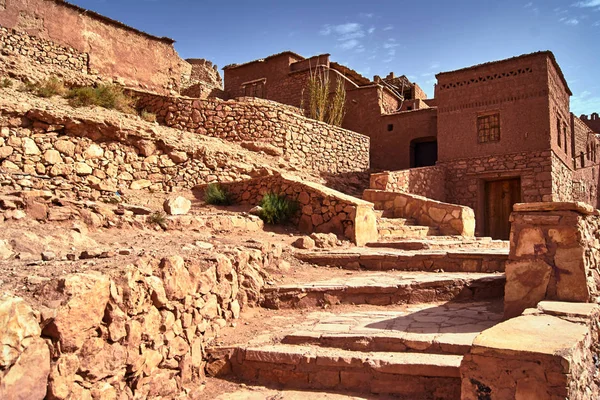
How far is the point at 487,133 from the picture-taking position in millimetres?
14102

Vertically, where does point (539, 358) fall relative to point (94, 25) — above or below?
below

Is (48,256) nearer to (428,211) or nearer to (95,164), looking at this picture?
(95,164)

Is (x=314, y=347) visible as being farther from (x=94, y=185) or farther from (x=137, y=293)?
(x=94, y=185)

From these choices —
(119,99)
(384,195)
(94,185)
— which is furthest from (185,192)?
(384,195)

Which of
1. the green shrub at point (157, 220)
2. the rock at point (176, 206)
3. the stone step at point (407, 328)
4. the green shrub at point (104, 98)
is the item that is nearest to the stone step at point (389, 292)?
the stone step at point (407, 328)

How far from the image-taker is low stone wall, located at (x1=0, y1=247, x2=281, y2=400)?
2.65 m

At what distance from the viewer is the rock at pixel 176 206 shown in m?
7.54

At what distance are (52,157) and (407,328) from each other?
7.28 metres

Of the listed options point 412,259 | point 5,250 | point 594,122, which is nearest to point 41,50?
point 5,250

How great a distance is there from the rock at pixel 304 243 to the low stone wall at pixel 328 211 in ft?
2.72

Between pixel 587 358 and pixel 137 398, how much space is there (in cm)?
345

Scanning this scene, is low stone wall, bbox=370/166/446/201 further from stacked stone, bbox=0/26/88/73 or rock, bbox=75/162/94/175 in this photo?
stacked stone, bbox=0/26/88/73

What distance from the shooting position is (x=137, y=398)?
3521 millimetres

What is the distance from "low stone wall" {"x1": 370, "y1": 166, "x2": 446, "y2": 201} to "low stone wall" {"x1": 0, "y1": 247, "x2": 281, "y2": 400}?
7221mm
